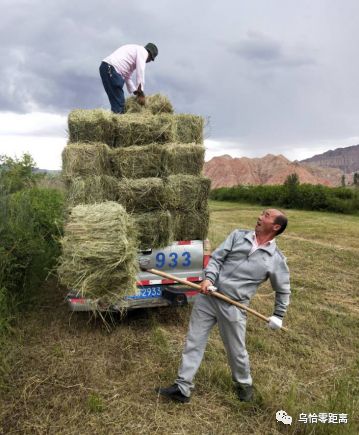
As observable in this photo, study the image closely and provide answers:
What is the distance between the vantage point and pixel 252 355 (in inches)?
183

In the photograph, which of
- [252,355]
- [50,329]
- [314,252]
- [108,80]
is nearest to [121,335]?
[50,329]

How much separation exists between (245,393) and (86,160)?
10.2 ft

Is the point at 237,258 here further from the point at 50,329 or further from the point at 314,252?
the point at 314,252

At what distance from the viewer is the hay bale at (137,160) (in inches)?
208

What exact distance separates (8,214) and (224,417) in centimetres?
353

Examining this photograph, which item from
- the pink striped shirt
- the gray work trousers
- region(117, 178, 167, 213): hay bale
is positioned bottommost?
the gray work trousers

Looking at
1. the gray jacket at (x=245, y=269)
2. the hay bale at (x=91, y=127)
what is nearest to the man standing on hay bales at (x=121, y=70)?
the hay bale at (x=91, y=127)

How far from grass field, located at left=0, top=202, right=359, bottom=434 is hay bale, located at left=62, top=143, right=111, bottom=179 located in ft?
5.68

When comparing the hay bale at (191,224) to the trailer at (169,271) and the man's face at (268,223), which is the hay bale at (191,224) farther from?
the man's face at (268,223)

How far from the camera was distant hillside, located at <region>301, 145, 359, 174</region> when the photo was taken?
175125 millimetres

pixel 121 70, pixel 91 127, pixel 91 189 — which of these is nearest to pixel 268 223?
pixel 91 189

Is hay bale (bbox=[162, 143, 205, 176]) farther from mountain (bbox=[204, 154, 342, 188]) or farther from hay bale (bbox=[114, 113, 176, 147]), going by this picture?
mountain (bbox=[204, 154, 342, 188])

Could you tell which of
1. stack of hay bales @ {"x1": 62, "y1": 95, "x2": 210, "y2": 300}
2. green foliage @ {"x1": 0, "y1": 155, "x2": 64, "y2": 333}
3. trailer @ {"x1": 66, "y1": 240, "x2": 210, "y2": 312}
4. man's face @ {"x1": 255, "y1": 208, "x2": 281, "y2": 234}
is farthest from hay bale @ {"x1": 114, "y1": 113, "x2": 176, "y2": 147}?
man's face @ {"x1": 255, "y1": 208, "x2": 281, "y2": 234}

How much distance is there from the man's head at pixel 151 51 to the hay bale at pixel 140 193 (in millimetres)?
3422
